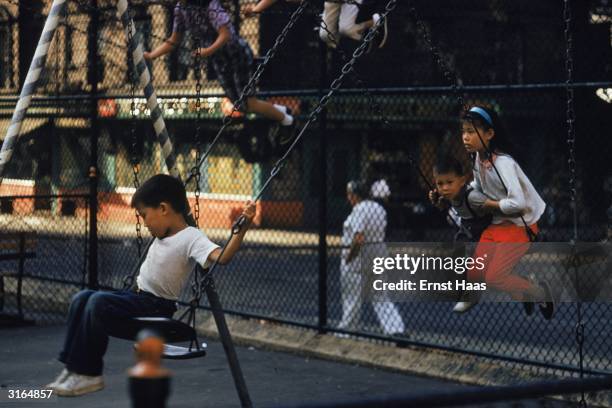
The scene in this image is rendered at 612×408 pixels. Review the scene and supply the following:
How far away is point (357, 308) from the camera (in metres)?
12.4

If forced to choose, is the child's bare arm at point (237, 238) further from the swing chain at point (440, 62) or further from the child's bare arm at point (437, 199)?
the swing chain at point (440, 62)

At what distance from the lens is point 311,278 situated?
2039 centimetres

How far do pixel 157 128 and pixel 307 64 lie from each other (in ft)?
51.8

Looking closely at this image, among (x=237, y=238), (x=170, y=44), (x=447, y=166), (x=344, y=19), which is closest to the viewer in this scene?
(x=237, y=238)

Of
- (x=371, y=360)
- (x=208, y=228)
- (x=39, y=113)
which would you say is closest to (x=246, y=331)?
(x=371, y=360)

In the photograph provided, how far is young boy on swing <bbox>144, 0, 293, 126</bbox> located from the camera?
36.8 ft

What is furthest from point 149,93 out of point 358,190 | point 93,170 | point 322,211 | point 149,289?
point 93,170

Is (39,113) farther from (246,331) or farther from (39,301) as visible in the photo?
(246,331)

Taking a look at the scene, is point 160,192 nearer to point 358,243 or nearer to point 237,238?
point 237,238

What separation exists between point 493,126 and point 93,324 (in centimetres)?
249

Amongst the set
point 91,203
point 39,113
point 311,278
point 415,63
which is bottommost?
point 311,278

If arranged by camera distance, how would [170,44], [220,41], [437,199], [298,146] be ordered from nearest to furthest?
[437,199], [220,41], [170,44], [298,146]

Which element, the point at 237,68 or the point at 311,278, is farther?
the point at 311,278

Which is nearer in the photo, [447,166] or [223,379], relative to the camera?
[447,166]
